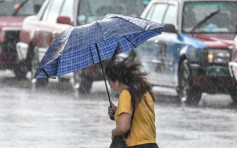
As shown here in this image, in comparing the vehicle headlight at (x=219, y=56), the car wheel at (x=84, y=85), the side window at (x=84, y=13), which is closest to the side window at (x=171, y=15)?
the vehicle headlight at (x=219, y=56)

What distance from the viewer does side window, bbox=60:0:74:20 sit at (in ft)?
59.9

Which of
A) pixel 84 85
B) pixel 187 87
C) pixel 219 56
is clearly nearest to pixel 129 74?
pixel 219 56

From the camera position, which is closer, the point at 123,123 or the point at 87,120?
the point at 123,123

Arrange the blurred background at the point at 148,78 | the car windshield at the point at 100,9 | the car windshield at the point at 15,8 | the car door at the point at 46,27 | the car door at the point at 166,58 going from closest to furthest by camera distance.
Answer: the blurred background at the point at 148,78, the car door at the point at 166,58, the car windshield at the point at 100,9, the car door at the point at 46,27, the car windshield at the point at 15,8

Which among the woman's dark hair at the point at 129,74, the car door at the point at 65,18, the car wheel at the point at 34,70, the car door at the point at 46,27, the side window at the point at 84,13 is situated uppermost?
the woman's dark hair at the point at 129,74

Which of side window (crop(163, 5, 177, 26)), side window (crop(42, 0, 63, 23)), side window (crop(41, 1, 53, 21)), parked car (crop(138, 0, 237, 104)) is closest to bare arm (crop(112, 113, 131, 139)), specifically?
parked car (crop(138, 0, 237, 104))

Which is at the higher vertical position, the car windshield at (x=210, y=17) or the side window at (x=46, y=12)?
the car windshield at (x=210, y=17)

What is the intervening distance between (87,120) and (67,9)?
5.97m

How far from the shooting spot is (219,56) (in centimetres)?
1520

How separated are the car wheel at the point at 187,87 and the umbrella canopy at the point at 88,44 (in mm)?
8290

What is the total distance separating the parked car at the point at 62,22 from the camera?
17469 mm

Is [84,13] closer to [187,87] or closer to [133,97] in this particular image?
[187,87]

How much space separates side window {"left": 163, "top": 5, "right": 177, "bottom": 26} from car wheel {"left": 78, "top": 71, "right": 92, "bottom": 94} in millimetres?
1829

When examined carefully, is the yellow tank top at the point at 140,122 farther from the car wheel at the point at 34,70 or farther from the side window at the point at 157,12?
the car wheel at the point at 34,70
